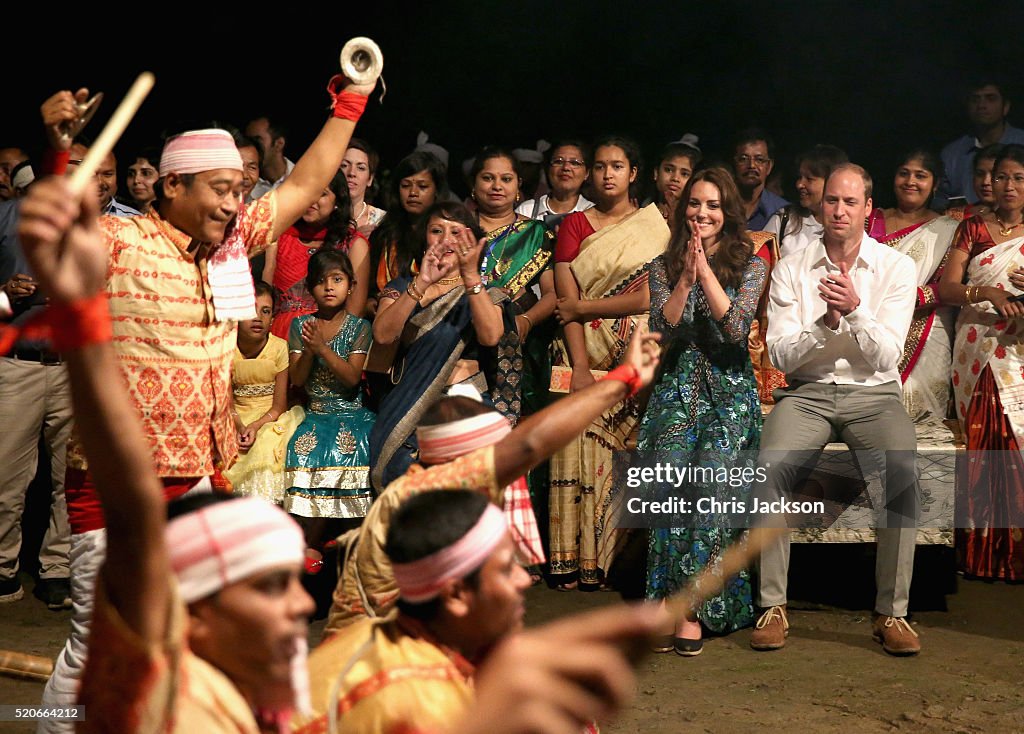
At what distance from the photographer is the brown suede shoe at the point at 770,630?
4977mm

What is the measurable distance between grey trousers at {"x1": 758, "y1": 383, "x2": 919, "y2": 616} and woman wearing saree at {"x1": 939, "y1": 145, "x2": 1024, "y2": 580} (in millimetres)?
760

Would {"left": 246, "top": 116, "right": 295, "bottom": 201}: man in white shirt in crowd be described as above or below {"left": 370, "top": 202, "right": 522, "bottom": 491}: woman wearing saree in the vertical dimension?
above

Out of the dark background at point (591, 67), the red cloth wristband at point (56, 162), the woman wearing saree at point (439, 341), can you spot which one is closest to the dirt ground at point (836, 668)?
the woman wearing saree at point (439, 341)

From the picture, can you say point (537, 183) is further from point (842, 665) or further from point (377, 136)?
point (842, 665)

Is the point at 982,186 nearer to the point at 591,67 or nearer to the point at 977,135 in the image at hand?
the point at 977,135

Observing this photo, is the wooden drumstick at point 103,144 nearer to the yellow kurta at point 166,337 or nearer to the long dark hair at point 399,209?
the yellow kurta at point 166,337

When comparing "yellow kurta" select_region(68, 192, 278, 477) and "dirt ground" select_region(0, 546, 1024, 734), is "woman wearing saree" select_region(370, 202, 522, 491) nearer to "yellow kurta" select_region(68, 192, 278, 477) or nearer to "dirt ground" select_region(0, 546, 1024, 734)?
"dirt ground" select_region(0, 546, 1024, 734)

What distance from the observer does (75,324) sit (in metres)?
1.52

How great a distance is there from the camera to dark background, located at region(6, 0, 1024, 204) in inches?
299

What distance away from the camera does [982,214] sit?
19.4 ft

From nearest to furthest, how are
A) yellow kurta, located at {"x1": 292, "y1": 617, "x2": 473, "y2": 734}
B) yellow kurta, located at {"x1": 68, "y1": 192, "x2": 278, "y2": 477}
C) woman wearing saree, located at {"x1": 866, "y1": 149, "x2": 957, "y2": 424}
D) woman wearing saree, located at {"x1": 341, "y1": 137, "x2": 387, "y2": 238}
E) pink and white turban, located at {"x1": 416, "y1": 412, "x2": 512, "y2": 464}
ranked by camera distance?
yellow kurta, located at {"x1": 292, "y1": 617, "x2": 473, "y2": 734} → pink and white turban, located at {"x1": 416, "y1": 412, "x2": 512, "y2": 464} → yellow kurta, located at {"x1": 68, "y1": 192, "x2": 278, "y2": 477} → woman wearing saree, located at {"x1": 866, "y1": 149, "x2": 957, "y2": 424} → woman wearing saree, located at {"x1": 341, "y1": 137, "x2": 387, "y2": 238}

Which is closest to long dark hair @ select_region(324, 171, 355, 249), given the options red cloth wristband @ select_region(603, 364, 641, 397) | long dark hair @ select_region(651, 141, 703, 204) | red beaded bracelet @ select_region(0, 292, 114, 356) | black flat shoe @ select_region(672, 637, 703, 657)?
long dark hair @ select_region(651, 141, 703, 204)

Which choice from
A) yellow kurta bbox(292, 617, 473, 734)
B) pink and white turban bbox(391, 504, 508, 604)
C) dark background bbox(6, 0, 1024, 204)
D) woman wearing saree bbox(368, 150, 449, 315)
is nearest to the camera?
yellow kurta bbox(292, 617, 473, 734)

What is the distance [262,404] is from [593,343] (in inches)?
64.0
